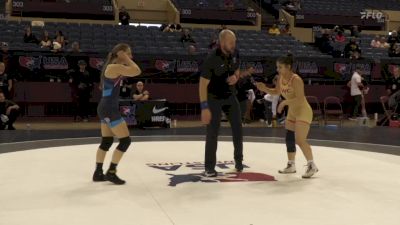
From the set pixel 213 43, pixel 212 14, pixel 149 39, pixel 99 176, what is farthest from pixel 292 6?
pixel 99 176

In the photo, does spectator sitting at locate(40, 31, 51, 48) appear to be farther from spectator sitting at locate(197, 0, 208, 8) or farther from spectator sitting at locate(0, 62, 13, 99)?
spectator sitting at locate(197, 0, 208, 8)

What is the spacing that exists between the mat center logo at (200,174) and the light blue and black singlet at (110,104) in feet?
2.92

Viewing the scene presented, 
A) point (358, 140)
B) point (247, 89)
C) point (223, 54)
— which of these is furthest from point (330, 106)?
point (223, 54)

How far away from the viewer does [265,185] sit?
505cm

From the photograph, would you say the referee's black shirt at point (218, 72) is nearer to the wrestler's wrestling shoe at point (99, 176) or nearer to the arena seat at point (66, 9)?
the wrestler's wrestling shoe at point (99, 176)

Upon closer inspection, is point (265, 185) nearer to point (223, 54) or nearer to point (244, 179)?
point (244, 179)

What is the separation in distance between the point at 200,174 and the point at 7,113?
700 cm

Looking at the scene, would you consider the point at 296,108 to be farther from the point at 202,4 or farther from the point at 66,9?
the point at 202,4

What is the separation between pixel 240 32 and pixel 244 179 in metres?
14.3

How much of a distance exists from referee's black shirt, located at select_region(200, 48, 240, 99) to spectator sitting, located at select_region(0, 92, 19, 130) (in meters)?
6.88

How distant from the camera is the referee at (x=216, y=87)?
5477 mm

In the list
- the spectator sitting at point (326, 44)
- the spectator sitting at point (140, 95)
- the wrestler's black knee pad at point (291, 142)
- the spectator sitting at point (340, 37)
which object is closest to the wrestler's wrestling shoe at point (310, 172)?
the wrestler's black knee pad at point (291, 142)

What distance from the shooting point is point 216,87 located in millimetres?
5570

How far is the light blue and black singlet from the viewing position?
520cm
